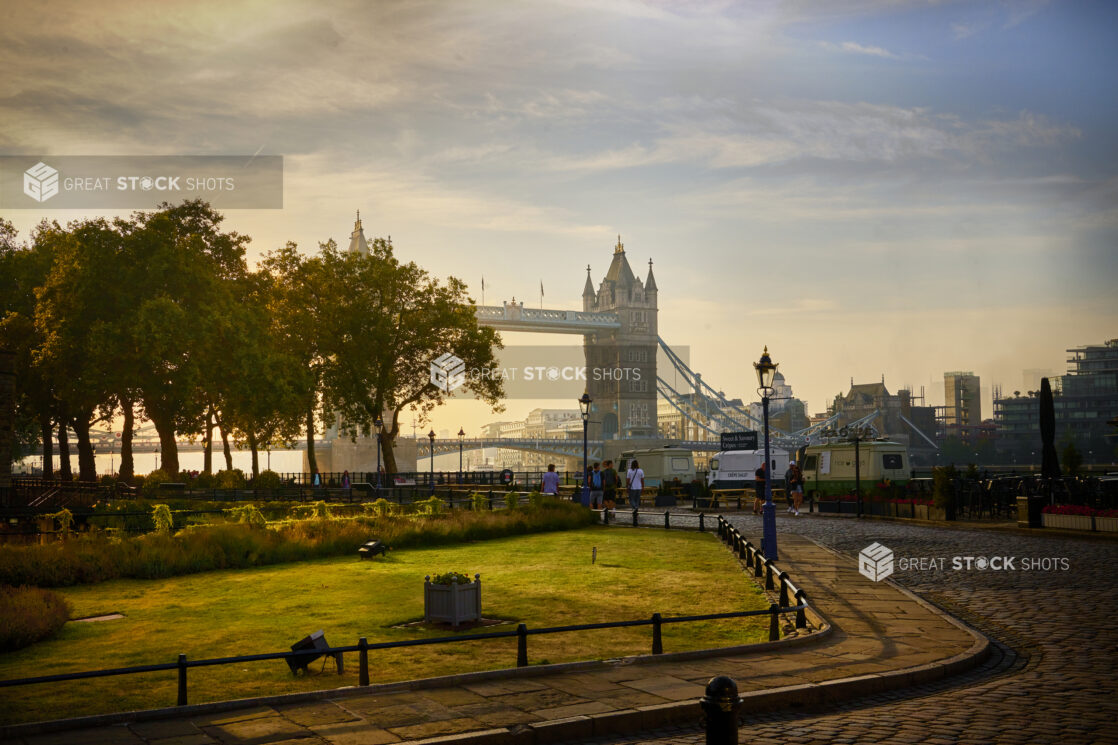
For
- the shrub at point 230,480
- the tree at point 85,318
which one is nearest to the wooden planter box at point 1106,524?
the shrub at point 230,480

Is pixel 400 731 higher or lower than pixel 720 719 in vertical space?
lower

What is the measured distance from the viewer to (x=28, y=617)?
12703 mm

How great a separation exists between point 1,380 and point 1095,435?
14528 centimetres

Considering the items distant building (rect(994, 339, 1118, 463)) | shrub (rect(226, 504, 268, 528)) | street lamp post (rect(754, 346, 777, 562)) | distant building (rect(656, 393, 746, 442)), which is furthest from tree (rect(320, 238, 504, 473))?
distant building (rect(994, 339, 1118, 463))

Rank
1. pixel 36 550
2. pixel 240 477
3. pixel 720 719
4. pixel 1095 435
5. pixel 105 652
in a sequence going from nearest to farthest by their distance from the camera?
pixel 720 719 → pixel 105 652 → pixel 36 550 → pixel 240 477 → pixel 1095 435

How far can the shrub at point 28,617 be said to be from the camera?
12211 millimetres

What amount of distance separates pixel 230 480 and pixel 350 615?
103 feet

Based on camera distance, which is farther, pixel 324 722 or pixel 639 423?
pixel 639 423

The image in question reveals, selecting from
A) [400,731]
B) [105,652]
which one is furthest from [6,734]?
[105,652]

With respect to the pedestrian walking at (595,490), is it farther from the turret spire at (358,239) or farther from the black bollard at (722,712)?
the turret spire at (358,239)

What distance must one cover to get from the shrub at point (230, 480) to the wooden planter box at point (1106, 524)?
3189 cm

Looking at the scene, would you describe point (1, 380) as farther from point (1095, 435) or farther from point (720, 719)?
point (1095, 435)

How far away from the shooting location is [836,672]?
973cm

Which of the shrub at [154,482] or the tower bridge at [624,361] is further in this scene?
the tower bridge at [624,361]
